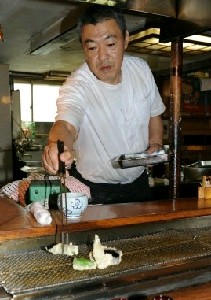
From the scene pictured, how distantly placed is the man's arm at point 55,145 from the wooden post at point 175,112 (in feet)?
4.91

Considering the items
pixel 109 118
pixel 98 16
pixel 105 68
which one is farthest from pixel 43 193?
pixel 98 16

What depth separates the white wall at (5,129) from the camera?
10461 mm

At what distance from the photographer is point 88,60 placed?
3.06 m

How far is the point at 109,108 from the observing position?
327 cm

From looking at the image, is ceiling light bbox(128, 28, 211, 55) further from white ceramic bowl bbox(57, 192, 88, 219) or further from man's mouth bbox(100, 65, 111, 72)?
white ceramic bowl bbox(57, 192, 88, 219)

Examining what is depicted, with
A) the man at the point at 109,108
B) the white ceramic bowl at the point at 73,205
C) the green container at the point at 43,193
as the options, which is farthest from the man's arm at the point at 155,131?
the white ceramic bowl at the point at 73,205

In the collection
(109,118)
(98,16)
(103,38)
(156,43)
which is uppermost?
(156,43)

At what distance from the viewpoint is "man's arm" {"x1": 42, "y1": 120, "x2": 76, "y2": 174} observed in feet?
6.64

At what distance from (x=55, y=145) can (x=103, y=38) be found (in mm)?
1201

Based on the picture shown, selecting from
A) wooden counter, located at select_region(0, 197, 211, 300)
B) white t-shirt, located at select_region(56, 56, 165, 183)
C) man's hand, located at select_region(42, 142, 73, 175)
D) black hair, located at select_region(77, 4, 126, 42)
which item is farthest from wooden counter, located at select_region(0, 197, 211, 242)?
black hair, located at select_region(77, 4, 126, 42)

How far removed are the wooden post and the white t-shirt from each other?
484 millimetres

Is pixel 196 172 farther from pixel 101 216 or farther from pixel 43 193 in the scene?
pixel 101 216

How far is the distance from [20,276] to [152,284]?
716 mm

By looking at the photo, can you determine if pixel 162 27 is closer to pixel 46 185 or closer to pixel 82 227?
pixel 46 185
